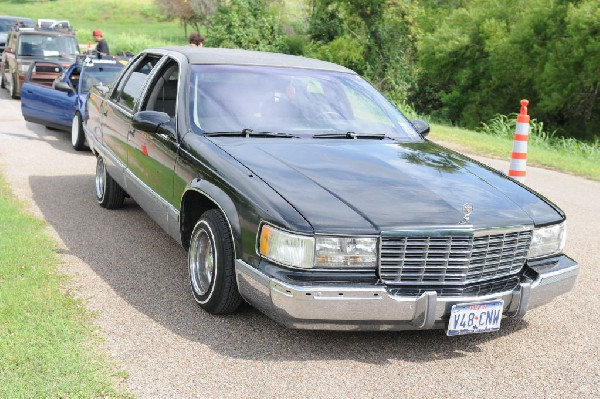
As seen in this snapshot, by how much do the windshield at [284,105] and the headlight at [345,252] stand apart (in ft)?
5.20

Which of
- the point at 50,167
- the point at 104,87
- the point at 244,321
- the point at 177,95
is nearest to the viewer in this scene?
the point at 244,321

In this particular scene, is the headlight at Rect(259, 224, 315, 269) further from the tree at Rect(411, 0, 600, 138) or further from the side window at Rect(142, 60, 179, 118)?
the tree at Rect(411, 0, 600, 138)

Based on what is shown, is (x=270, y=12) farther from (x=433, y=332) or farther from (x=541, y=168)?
(x=433, y=332)

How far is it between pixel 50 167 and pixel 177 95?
16.5ft

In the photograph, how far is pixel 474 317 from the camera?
4191mm

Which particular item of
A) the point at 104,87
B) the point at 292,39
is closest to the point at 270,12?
the point at 292,39

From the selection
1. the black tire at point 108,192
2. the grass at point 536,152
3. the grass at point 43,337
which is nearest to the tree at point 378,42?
the grass at point 536,152

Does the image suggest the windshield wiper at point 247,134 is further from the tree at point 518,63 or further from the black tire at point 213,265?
the tree at point 518,63

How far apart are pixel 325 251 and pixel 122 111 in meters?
3.53

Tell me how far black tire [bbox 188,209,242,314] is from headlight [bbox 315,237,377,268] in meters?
0.73

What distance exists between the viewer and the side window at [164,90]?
234 inches

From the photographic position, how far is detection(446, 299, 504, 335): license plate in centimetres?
414

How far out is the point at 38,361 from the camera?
397 centimetres

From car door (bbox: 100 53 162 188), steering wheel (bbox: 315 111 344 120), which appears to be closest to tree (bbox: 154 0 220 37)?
car door (bbox: 100 53 162 188)
